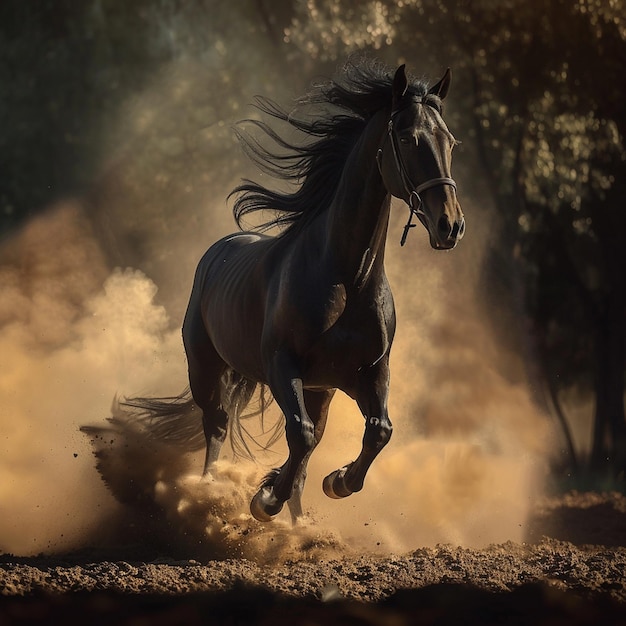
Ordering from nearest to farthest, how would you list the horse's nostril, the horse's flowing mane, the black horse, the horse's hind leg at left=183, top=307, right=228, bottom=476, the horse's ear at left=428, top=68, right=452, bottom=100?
1. the horse's nostril
2. the black horse
3. the horse's ear at left=428, top=68, right=452, bottom=100
4. the horse's flowing mane
5. the horse's hind leg at left=183, top=307, right=228, bottom=476

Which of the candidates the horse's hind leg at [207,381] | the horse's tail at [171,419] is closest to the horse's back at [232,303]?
the horse's hind leg at [207,381]

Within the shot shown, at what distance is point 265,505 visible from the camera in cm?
579

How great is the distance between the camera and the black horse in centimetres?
523

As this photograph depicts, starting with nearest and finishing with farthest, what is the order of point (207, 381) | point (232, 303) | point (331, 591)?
point (331, 591) → point (232, 303) → point (207, 381)

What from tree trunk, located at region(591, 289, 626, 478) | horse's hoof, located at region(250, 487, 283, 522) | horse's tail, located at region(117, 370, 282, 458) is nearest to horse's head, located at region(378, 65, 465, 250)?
horse's hoof, located at region(250, 487, 283, 522)

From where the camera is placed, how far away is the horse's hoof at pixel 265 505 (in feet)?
19.0

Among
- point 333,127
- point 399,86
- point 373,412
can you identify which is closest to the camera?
point 399,86

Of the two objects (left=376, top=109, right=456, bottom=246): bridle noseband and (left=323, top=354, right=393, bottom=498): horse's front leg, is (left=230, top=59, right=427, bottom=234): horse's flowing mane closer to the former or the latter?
(left=376, top=109, right=456, bottom=246): bridle noseband

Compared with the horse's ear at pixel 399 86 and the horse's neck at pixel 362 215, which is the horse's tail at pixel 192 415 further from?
the horse's ear at pixel 399 86

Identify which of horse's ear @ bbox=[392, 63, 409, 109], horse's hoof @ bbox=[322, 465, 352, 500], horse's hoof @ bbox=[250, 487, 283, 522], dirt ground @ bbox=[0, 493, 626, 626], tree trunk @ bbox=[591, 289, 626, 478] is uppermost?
tree trunk @ bbox=[591, 289, 626, 478]

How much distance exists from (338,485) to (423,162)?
191 cm

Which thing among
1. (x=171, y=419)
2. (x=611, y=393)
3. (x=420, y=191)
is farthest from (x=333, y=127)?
(x=611, y=393)

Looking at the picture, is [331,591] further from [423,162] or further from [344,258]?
[423,162]

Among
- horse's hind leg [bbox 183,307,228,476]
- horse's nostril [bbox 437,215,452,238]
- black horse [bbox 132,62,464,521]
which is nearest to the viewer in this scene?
horse's nostril [bbox 437,215,452,238]
